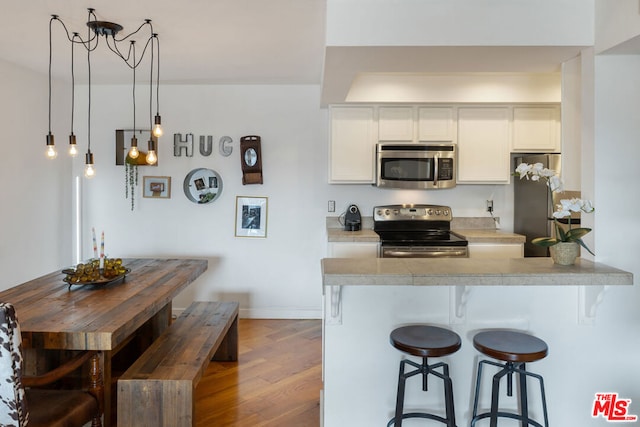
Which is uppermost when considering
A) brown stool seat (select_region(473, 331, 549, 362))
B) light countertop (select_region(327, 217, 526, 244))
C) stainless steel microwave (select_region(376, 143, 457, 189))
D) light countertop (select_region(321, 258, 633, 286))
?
stainless steel microwave (select_region(376, 143, 457, 189))

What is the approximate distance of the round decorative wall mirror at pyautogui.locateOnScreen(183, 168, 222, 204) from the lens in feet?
14.2

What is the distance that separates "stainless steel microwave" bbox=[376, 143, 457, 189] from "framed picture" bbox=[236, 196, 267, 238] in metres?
1.26

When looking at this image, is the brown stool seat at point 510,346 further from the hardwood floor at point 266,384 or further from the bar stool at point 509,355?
the hardwood floor at point 266,384

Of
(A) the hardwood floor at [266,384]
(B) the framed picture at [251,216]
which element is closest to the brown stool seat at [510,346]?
(A) the hardwood floor at [266,384]

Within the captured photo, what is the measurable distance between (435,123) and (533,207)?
1.23 meters

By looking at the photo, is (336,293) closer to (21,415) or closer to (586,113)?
(21,415)

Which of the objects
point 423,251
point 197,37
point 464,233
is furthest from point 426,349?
point 197,37

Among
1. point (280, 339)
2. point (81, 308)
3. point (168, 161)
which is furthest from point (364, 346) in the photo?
point (168, 161)

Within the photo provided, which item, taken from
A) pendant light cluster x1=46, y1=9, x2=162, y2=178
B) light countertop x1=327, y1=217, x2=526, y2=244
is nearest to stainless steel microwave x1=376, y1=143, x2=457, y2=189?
light countertop x1=327, y1=217, x2=526, y2=244

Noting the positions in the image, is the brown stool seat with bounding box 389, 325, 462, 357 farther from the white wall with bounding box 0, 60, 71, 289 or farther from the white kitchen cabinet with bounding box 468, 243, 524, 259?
the white wall with bounding box 0, 60, 71, 289

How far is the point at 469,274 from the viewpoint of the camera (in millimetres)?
1973

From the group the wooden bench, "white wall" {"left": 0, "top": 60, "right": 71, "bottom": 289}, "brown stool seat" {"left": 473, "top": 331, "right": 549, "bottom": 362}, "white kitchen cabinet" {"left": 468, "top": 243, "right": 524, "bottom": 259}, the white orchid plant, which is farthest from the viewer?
"white kitchen cabinet" {"left": 468, "top": 243, "right": 524, "bottom": 259}

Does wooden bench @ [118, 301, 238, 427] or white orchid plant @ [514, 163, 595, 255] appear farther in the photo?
white orchid plant @ [514, 163, 595, 255]

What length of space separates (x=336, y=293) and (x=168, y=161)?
2.95 meters
